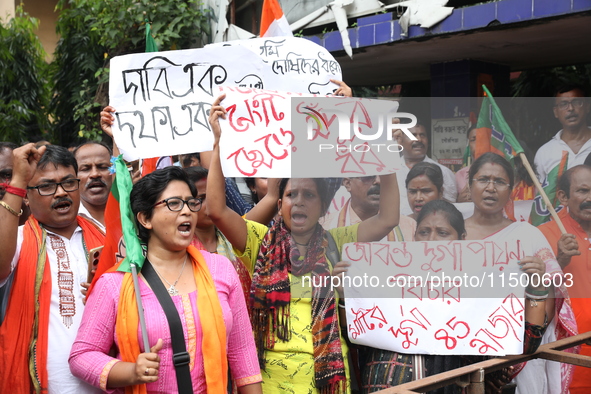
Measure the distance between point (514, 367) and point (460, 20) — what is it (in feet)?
10.4

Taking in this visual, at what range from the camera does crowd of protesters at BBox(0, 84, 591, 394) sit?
7.70 ft

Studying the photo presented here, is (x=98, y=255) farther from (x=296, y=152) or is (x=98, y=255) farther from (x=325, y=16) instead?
(x=325, y=16)

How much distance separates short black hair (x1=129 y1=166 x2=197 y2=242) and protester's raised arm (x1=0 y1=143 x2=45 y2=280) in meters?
0.39

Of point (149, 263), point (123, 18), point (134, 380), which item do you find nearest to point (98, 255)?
point (149, 263)

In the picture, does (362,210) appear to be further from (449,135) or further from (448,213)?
(449,135)

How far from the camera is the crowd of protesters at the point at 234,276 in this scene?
7.70ft

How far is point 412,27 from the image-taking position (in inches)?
222

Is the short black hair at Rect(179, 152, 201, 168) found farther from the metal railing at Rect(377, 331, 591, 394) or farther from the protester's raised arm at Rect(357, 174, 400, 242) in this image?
the metal railing at Rect(377, 331, 591, 394)

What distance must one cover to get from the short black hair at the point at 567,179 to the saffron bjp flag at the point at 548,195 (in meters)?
0.02

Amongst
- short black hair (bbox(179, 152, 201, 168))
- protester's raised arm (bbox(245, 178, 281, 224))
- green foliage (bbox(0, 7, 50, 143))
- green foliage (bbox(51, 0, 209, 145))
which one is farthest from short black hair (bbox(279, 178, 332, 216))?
green foliage (bbox(0, 7, 50, 143))

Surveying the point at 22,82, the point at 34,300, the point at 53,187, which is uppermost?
the point at 22,82

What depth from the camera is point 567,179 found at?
3.31 metres

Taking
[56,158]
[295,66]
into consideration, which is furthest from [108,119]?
Result: [295,66]

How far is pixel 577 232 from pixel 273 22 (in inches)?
75.7
